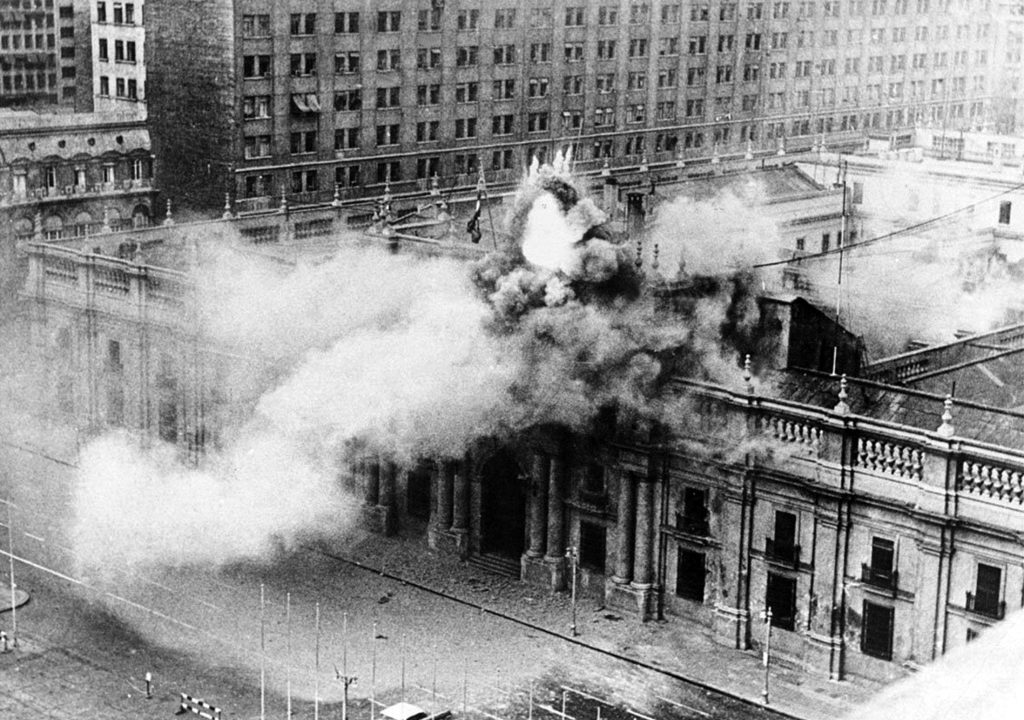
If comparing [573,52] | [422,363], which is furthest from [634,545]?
[573,52]

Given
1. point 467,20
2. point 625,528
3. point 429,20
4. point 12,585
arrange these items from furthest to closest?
point 467,20, point 429,20, point 12,585, point 625,528

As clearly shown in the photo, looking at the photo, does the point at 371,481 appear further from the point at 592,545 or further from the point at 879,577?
the point at 879,577

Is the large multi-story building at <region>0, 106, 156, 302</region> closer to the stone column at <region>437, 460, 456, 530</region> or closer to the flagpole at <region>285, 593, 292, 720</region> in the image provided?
the stone column at <region>437, 460, 456, 530</region>

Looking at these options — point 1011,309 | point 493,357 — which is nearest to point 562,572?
point 493,357

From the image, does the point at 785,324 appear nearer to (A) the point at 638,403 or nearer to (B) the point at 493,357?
(A) the point at 638,403

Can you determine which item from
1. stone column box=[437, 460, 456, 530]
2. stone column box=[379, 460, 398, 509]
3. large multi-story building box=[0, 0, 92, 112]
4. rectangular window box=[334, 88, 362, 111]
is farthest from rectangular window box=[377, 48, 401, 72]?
stone column box=[437, 460, 456, 530]

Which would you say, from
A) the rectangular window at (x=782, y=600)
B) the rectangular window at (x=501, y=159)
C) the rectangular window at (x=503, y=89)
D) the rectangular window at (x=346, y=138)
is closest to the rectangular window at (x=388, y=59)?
the rectangular window at (x=346, y=138)

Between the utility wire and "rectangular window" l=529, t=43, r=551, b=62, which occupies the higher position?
"rectangular window" l=529, t=43, r=551, b=62

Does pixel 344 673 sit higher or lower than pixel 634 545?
lower
